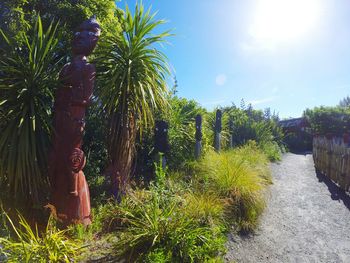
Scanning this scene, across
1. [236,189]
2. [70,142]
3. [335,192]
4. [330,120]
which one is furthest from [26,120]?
[330,120]

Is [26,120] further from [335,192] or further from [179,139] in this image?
[335,192]

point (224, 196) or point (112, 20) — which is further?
point (112, 20)

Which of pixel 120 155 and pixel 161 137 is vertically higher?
pixel 161 137

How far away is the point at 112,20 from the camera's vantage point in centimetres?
686

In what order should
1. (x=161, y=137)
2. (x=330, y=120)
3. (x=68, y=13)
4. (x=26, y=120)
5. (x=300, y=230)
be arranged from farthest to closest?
(x=330, y=120), (x=161, y=137), (x=68, y=13), (x=300, y=230), (x=26, y=120)

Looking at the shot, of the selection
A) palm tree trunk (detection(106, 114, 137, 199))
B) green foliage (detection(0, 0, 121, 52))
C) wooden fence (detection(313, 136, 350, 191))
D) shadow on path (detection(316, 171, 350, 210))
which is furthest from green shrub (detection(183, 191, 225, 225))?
wooden fence (detection(313, 136, 350, 191))

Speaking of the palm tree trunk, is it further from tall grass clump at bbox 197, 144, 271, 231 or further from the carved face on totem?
tall grass clump at bbox 197, 144, 271, 231

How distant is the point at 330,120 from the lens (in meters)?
21.7

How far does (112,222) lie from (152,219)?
0.80 meters

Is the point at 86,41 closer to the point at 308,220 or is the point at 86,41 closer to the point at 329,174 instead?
the point at 308,220

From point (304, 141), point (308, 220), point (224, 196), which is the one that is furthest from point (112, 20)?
point (304, 141)

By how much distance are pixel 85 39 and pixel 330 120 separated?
2094 centimetres

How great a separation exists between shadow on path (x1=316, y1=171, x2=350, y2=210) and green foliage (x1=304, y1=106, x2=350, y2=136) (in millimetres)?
12289

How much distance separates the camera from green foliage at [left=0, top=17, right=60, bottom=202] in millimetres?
4023
